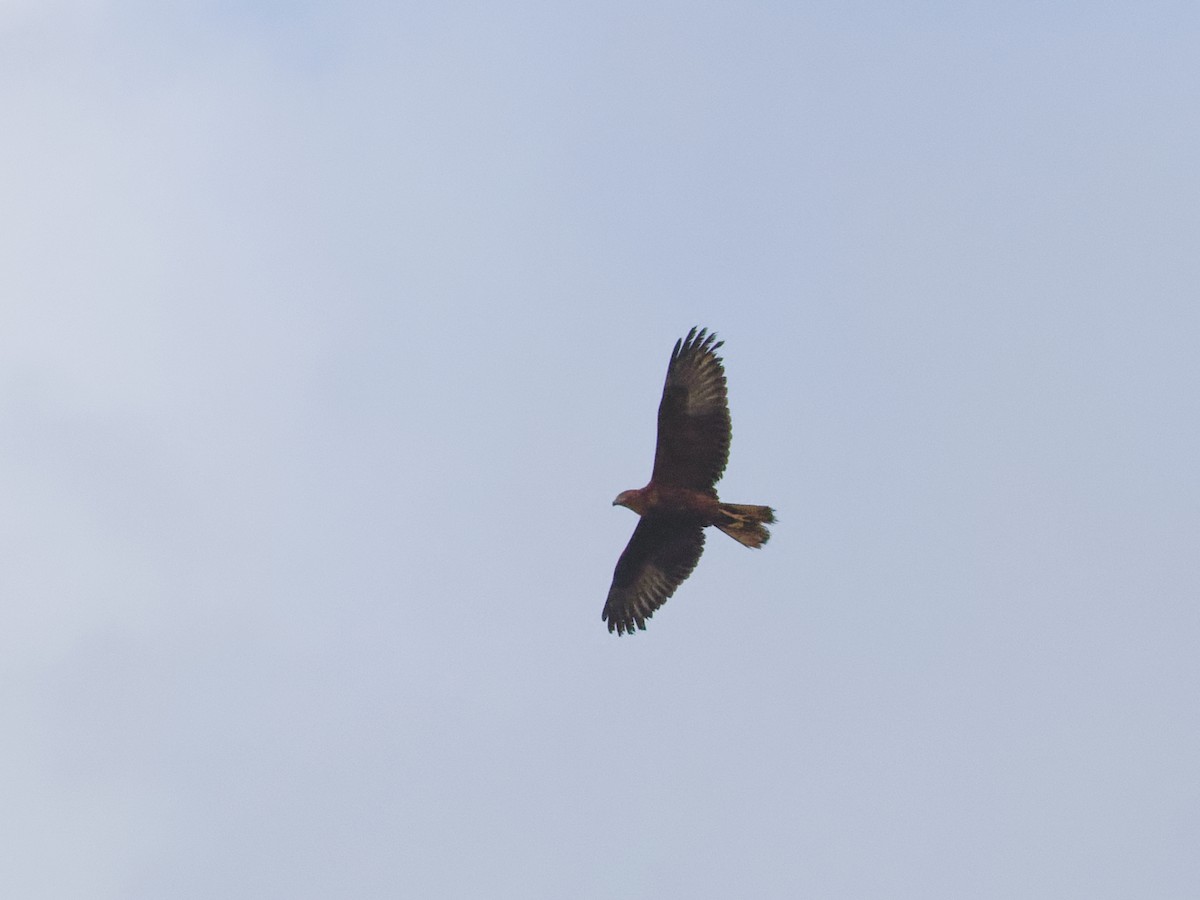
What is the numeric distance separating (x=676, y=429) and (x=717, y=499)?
1.06 meters

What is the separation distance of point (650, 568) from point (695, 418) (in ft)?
9.19

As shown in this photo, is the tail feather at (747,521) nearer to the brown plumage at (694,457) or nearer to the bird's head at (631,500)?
the brown plumage at (694,457)

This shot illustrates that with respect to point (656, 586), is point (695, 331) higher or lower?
higher

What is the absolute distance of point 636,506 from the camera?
72.8 feet

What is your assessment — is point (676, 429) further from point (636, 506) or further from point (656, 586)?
point (656, 586)

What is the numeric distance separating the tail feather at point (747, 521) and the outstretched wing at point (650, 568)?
69 centimetres

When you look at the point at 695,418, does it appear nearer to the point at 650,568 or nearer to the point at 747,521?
the point at 747,521

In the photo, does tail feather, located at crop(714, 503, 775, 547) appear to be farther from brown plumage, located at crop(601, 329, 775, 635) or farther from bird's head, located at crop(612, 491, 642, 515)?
bird's head, located at crop(612, 491, 642, 515)

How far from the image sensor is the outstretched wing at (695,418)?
850 inches

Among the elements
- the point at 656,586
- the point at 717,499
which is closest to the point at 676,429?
the point at 717,499

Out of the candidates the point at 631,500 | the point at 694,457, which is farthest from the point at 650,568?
the point at 694,457

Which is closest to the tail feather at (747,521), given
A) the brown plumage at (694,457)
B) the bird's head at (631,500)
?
the brown plumage at (694,457)

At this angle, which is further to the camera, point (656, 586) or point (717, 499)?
point (656, 586)

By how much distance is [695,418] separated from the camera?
21578 millimetres
